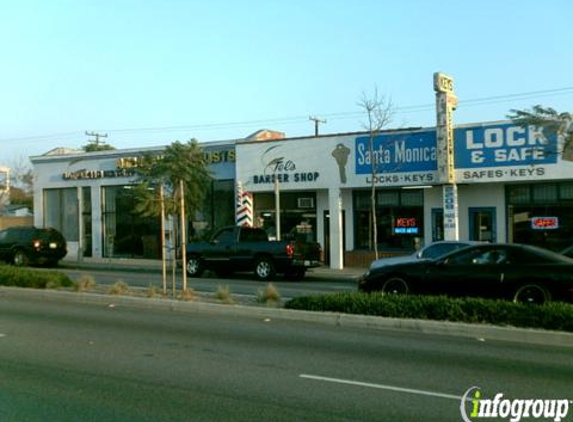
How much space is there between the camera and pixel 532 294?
12.8m

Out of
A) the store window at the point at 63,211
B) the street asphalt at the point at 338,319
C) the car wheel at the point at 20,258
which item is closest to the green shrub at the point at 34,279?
the street asphalt at the point at 338,319

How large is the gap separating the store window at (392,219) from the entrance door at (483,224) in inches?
74.7

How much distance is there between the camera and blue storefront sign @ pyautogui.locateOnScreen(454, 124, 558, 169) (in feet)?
73.1

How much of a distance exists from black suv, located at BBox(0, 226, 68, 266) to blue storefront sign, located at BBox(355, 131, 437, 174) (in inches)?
538

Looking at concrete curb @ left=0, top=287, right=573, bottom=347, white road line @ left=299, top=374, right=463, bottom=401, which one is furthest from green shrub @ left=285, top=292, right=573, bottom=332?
white road line @ left=299, top=374, right=463, bottom=401

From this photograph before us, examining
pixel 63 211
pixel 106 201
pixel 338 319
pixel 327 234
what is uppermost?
pixel 106 201

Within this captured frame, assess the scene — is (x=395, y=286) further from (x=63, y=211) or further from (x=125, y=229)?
(x=63, y=211)

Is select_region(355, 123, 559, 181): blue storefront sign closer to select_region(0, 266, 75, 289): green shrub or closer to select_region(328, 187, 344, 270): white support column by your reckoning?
select_region(328, 187, 344, 270): white support column

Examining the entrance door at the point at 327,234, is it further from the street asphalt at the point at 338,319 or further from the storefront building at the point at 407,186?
the street asphalt at the point at 338,319

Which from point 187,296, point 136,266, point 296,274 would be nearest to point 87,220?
point 136,266

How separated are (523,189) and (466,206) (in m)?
2.09

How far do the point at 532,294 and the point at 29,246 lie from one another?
2243 cm

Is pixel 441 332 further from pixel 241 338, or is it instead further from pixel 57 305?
pixel 57 305

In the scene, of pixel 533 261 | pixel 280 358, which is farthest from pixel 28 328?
pixel 533 261
